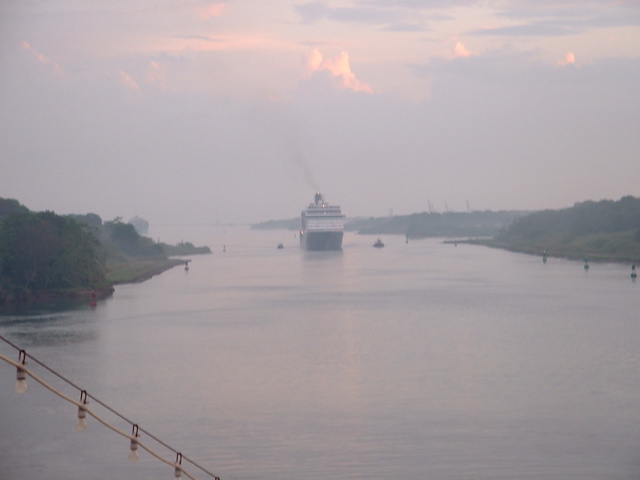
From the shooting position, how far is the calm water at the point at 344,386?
8.52 meters

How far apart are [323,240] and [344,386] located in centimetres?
4433

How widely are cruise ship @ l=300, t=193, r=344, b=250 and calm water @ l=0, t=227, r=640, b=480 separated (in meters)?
31.5

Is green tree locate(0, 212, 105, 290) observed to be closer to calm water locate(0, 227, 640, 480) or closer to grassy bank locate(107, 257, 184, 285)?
calm water locate(0, 227, 640, 480)

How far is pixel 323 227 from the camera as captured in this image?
56.7 meters

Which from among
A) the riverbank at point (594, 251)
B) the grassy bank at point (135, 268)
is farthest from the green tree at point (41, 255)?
the riverbank at point (594, 251)

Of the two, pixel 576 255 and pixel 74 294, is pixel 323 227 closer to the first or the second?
pixel 576 255

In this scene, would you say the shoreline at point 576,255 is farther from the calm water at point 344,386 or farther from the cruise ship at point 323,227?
the calm water at point 344,386

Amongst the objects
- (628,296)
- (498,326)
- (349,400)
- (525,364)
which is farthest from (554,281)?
(349,400)

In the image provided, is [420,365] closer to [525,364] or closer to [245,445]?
[525,364]

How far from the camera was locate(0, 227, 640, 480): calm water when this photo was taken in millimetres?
8516

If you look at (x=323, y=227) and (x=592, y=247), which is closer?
(x=592, y=247)

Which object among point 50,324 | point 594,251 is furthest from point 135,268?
point 594,251

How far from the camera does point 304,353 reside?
48.5 ft

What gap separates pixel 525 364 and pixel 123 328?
9.38 metres
